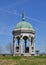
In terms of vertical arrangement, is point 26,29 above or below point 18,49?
above

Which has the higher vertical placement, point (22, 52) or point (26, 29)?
point (26, 29)

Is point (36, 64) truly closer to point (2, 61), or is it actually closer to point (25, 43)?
point (2, 61)

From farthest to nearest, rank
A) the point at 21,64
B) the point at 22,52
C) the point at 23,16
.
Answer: the point at 23,16 < the point at 22,52 < the point at 21,64

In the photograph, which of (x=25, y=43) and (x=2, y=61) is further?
(x=25, y=43)

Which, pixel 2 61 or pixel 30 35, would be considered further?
pixel 30 35

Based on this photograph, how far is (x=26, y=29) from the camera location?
81.6 meters

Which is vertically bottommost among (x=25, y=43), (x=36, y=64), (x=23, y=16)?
(x=36, y=64)

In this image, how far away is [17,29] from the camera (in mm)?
82000

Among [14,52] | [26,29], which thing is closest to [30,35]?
[26,29]

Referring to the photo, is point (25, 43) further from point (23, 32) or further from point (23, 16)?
point (23, 16)

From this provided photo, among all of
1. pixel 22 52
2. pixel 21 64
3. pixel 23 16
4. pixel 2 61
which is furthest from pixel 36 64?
pixel 23 16

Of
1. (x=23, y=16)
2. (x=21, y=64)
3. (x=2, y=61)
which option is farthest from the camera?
(x=23, y=16)

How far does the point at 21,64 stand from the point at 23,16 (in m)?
34.8

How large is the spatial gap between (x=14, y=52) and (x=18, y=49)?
1.57m
